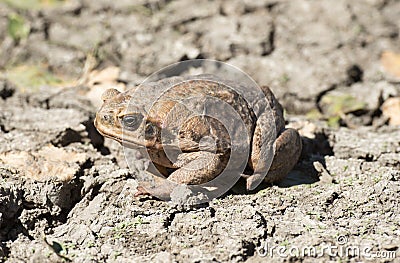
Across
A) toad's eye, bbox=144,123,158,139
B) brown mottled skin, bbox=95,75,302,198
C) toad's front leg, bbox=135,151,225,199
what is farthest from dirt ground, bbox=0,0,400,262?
toad's eye, bbox=144,123,158,139

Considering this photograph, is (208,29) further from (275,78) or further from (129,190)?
(129,190)

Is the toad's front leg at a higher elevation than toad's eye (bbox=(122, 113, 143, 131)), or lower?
lower

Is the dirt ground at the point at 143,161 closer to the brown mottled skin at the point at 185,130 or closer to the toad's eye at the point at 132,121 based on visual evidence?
the brown mottled skin at the point at 185,130

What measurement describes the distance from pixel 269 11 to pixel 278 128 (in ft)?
10.7

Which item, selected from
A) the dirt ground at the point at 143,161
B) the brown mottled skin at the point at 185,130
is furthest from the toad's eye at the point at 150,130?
the dirt ground at the point at 143,161

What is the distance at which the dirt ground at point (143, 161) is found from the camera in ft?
→ 11.6

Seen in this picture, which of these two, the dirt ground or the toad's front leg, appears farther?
the toad's front leg

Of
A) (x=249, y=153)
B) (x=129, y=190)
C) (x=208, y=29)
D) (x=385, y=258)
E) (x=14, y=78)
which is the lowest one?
(x=385, y=258)

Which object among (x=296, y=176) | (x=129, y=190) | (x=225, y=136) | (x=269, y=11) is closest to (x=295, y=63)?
(x=269, y=11)

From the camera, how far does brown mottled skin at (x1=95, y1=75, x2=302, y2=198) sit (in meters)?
3.76

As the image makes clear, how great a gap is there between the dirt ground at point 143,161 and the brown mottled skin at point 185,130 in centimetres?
24

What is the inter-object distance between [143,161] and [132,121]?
18.8 inches

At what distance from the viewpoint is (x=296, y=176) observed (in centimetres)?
434

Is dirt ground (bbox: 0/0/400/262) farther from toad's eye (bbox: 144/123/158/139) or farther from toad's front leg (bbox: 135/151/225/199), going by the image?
toad's eye (bbox: 144/123/158/139)
